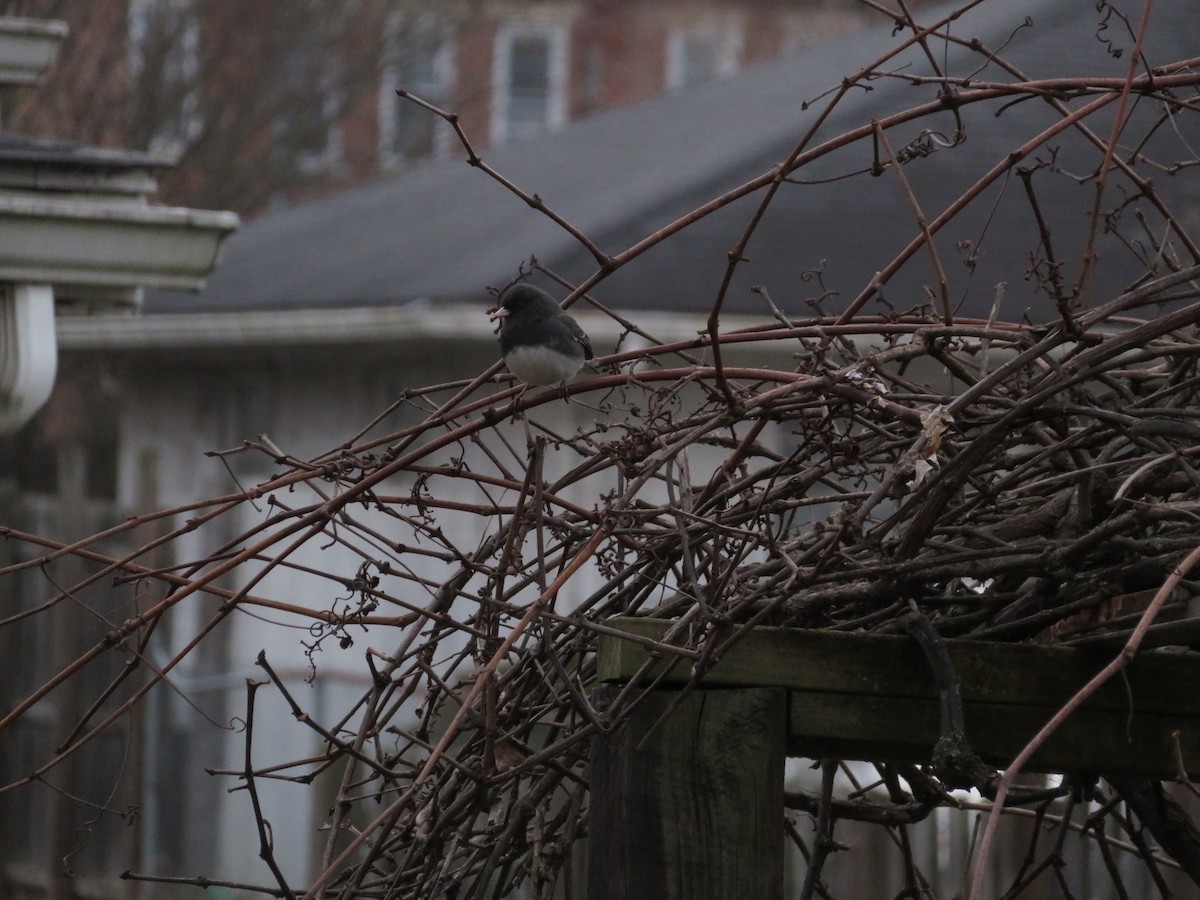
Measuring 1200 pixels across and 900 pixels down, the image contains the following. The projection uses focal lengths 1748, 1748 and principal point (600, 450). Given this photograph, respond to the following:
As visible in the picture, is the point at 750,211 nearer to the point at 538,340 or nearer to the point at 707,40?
the point at 538,340

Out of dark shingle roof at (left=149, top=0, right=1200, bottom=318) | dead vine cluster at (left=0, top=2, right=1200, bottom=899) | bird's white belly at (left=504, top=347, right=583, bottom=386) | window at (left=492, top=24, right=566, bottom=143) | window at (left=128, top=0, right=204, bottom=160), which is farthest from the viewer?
window at (left=492, top=24, right=566, bottom=143)

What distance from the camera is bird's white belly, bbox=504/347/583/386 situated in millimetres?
2883

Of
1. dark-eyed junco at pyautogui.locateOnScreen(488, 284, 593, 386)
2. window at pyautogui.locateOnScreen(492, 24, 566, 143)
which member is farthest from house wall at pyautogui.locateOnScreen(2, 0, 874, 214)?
dark-eyed junco at pyautogui.locateOnScreen(488, 284, 593, 386)

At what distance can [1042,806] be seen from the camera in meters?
2.25

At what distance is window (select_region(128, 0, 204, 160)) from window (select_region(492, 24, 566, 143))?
7151mm

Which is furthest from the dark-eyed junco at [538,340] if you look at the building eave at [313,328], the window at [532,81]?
the window at [532,81]

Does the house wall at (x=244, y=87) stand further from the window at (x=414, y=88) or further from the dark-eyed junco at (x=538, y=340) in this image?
the dark-eyed junco at (x=538, y=340)

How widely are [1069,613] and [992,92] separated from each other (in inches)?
22.7

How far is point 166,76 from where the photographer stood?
14.4 meters

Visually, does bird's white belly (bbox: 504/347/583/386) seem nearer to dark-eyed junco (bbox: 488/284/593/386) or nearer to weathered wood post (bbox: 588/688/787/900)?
dark-eyed junco (bbox: 488/284/593/386)

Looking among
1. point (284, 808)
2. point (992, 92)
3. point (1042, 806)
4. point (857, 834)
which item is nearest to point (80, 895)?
point (284, 808)

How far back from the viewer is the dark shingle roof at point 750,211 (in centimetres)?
689

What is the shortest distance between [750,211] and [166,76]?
8.52 m

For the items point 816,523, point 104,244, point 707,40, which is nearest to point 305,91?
point 707,40
